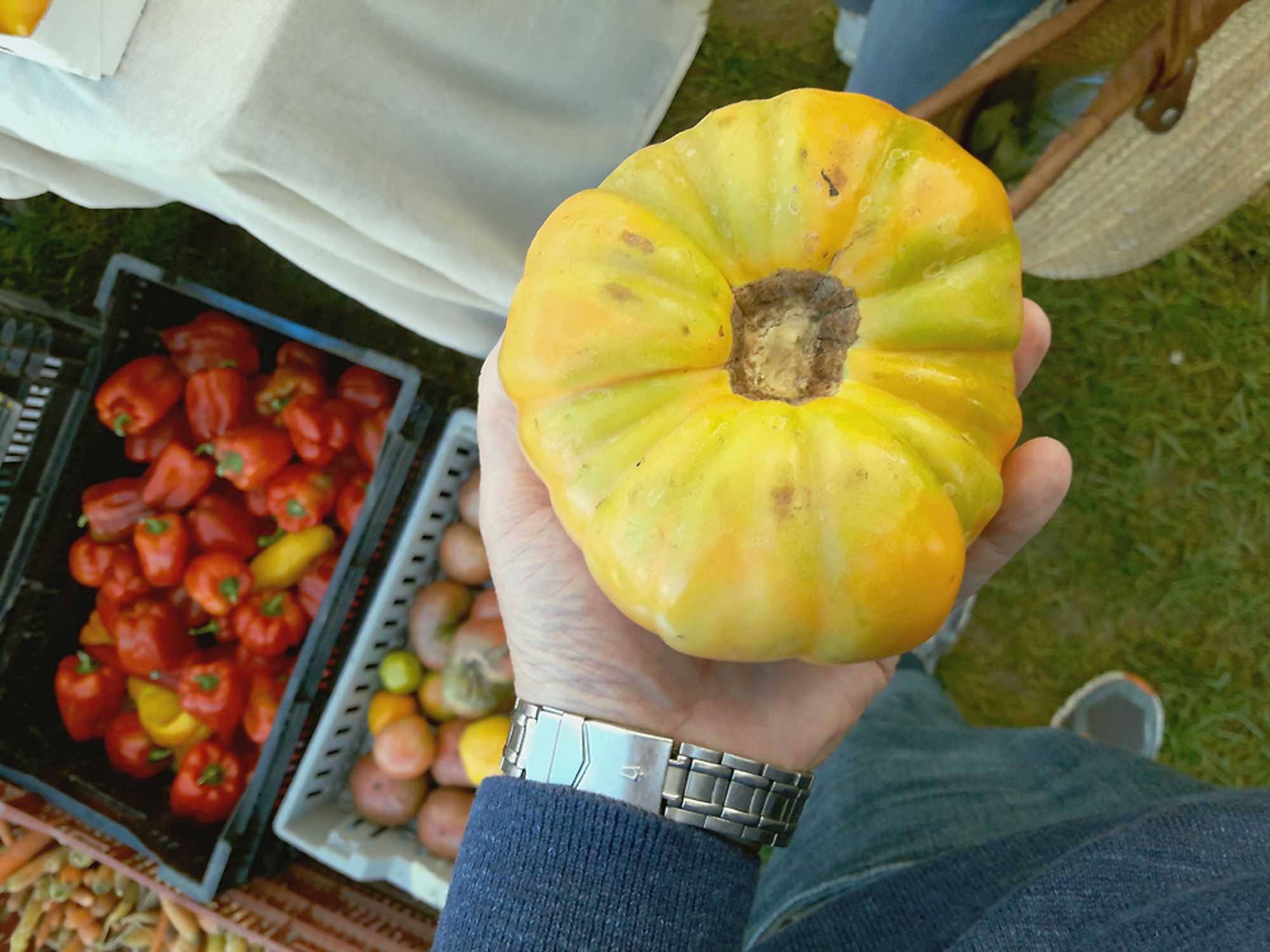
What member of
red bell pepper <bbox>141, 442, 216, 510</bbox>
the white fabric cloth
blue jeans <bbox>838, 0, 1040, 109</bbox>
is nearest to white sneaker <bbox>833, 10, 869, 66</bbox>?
blue jeans <bbox>838, 0, 1040, 109</bbox>

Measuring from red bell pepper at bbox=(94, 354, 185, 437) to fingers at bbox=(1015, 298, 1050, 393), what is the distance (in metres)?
1.87

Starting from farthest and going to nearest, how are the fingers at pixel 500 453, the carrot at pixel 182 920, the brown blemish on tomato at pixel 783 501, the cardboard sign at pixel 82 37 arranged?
the carrot at pixel 182 920 < the fingers at pixel 500 453 < the cardboard sign at pixel 82 37 < the brown blemish on tomato at pixel 783 501

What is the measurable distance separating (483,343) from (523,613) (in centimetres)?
71

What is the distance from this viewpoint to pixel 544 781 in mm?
960

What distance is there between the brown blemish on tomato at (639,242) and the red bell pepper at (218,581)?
167cm

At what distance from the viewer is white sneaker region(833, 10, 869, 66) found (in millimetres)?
2049

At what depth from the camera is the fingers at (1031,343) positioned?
1083 mm

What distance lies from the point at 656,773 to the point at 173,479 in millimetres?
1634

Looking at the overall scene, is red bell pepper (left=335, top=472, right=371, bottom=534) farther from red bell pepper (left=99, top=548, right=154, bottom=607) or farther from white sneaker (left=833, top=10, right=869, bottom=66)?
white sneaker (left=833, top=10, right=869, bottom=66)

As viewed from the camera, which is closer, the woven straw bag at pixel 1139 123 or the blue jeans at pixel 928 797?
the woven straw bag at pixel 1139 123

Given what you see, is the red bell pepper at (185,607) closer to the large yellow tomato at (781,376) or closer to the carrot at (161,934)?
the carrot at (161,934)

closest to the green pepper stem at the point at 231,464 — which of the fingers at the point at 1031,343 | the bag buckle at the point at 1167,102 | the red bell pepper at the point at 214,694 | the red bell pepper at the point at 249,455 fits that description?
the red bell pepper at the point at 249,455

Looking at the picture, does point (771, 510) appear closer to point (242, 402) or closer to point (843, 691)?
point (843, 691)

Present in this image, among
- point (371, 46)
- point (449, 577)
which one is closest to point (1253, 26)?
point (371, 46)
